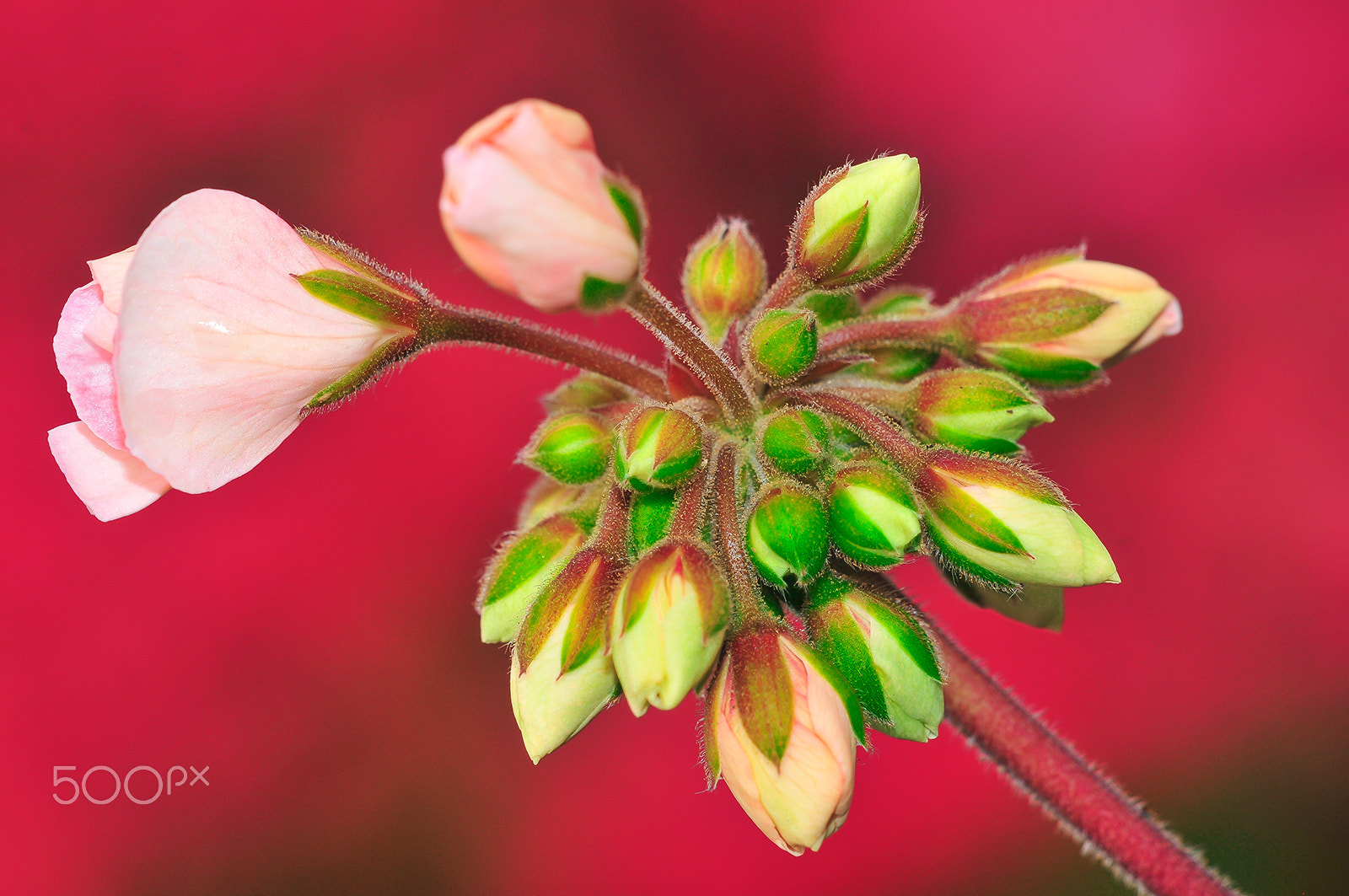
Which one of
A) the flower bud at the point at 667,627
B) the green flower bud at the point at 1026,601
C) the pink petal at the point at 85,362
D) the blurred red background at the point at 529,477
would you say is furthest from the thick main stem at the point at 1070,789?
the blurred red background at the point at 529,477

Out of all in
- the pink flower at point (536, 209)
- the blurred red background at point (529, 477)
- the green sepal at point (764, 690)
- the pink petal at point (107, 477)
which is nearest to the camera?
the pink flower at point (536, 209)

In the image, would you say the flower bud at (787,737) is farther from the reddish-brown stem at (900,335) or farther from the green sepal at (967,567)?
the reddish-brown stem at (900,335)

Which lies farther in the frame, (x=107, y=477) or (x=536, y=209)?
(x=107, y=477)

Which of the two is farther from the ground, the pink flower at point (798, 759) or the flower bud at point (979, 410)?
the flower bud at point (979, 410)

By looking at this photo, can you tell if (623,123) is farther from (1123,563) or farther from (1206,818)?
(1206,818)

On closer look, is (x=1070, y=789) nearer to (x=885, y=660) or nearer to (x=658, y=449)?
(x=885, y=660)

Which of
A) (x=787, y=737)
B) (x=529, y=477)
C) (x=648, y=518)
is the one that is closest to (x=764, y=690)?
(x=787, y=737)
